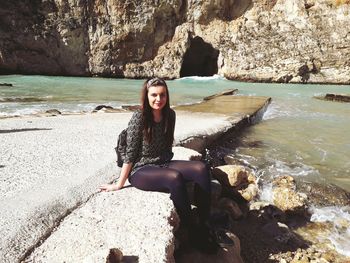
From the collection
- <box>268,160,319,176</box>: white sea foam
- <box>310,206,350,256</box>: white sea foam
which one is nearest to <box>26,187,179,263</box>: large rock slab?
<box>310,206,350,256</box>: white sea foam

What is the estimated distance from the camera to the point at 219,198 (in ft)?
17.5

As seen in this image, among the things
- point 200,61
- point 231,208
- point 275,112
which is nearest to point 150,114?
point 231,208

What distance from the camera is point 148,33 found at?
132ft

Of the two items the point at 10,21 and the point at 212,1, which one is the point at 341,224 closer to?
the point at 212,1

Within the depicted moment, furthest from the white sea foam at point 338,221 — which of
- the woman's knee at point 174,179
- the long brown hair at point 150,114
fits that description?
the long brown hair at point 150,114

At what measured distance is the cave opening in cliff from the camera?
44594 mm

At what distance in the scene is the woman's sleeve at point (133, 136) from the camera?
3.81 metres

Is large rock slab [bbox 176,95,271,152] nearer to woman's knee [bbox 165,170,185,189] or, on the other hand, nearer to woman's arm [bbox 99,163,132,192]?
woman's arm [bbox 99,163,132,192]

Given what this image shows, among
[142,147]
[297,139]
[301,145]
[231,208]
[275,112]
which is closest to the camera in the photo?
[142,147]

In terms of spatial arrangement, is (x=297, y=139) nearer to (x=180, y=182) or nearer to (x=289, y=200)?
(x=289, y=200)

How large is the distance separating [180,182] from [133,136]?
28.8 inches

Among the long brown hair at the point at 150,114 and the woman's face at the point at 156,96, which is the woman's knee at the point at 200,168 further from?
the woman's face at the point at 156,96

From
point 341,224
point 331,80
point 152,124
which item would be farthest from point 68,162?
point 331,80

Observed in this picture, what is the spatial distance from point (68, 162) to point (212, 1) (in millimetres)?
38136
